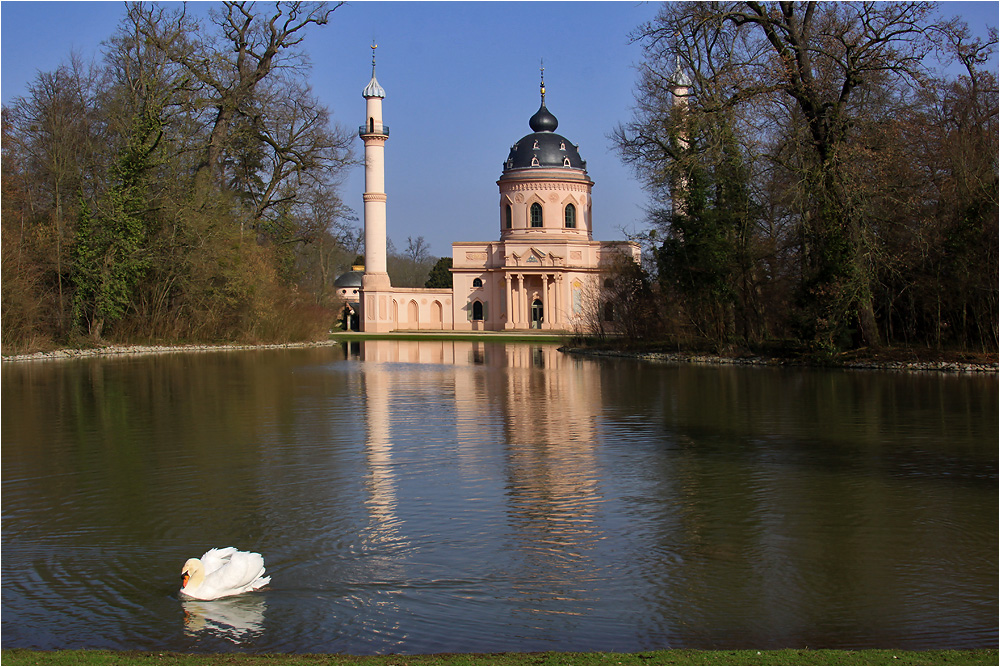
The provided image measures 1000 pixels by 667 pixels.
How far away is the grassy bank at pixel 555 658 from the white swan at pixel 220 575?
35.5 inches

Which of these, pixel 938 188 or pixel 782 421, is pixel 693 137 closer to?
pixel 938 188

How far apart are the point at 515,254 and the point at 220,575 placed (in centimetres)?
6432

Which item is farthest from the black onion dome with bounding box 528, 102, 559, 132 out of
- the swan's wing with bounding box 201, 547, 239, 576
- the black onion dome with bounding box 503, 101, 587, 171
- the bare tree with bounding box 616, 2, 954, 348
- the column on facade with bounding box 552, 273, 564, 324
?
the swan's wing with bounding box 201, 547, 239, 576

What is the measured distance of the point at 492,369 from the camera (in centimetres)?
2458

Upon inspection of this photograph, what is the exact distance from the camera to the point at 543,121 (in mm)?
73625

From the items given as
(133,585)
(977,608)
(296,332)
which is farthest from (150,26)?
(977,608)

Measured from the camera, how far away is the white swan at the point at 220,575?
5.83m

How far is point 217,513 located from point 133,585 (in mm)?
1816

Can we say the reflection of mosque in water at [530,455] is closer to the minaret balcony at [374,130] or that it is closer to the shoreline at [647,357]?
the shoreline at [647,357]

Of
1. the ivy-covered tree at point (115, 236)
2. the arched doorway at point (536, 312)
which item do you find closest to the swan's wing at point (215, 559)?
the ivy-covered tree at point (115, 236)

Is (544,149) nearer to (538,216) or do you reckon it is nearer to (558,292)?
(538,216)

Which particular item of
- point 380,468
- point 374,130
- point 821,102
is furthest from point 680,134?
point 374,130

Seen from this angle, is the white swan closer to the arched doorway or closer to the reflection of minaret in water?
the reflection of minaret in water

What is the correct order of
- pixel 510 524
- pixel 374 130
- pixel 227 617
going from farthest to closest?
1. pixel 374 130
2. pixel 510 524
3. pixel 227 617
